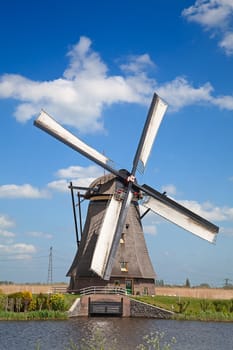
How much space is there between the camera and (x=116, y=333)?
74.3 ft

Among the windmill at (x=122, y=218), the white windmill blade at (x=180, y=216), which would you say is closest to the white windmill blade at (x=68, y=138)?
the windmill at (x=122, y=218)

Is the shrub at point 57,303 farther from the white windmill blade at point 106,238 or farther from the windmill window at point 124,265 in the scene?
the windmill window at point 124,265

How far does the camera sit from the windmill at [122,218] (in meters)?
31.5

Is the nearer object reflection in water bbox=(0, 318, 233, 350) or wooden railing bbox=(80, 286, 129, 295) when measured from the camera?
reflection in water bbox=(0, 318, 233, 350)

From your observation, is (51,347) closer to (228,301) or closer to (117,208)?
(117,208)

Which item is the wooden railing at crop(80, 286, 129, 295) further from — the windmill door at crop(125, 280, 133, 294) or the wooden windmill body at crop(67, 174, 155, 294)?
the windmill door at crop(125, 280, 133, 294)

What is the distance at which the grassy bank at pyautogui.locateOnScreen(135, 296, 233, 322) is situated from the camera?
30172 mm

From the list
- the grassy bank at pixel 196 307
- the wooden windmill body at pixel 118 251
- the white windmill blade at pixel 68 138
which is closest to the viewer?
the grassy bank at pixel 196 307

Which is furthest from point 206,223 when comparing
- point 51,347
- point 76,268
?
point 51,347

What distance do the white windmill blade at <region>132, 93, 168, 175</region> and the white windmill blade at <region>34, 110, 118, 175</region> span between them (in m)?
1.80

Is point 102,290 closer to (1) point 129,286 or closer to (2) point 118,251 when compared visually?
(1) point 129,286

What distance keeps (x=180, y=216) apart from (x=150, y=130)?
566 centimetres

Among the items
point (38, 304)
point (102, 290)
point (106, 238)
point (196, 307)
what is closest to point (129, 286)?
point (102, 290)

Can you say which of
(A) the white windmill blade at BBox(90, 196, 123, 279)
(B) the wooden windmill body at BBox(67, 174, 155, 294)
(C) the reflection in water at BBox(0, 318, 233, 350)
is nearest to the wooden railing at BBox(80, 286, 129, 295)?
(B) the wooden windmill body at BBox(67, 174, 155, 294)
